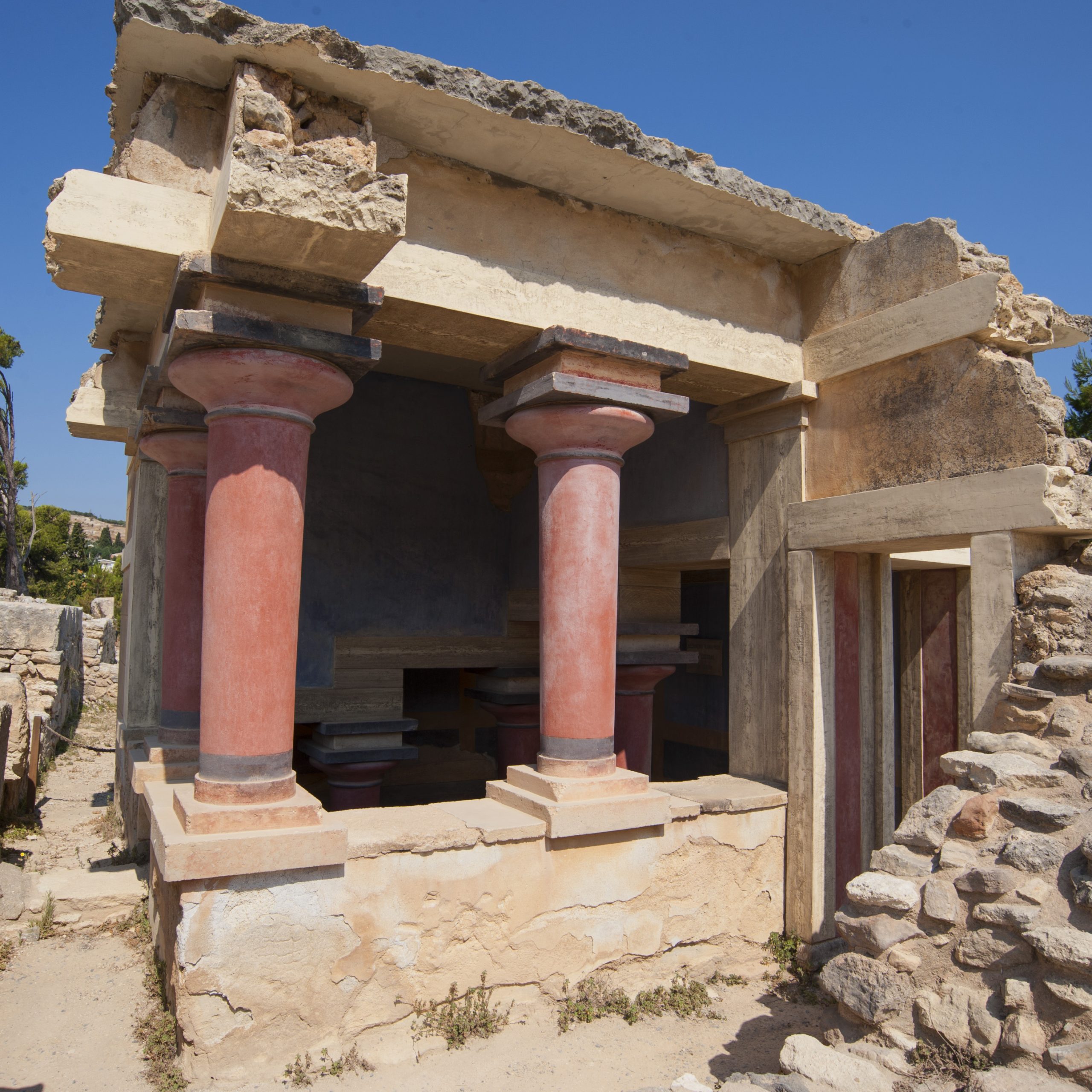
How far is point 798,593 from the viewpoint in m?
5.73

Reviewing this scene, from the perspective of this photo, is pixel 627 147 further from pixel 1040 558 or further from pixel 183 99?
pixel 1040 558

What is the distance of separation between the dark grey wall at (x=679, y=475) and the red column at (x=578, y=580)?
5.45 ft

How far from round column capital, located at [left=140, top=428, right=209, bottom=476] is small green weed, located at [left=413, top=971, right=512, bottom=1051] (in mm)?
3512

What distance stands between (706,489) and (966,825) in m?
3.51

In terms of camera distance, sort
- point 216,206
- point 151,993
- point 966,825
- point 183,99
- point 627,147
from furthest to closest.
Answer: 1. point 627,147
2. point 151,993
3. point 183,99
4. point 216,206
5. point 966,825

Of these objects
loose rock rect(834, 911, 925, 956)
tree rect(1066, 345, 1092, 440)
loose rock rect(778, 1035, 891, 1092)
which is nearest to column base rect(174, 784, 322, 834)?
loose rock rect(778, 1035, 891, 1092)

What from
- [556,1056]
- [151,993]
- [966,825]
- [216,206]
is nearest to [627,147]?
[216,206]

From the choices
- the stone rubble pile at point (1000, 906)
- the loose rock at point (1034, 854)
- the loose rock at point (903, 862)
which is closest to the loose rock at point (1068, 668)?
Result: the stone rubble pile at point (1000, 906)

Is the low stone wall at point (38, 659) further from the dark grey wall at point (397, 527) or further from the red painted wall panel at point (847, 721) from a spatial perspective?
the red painted wall panel at point (847, 721)

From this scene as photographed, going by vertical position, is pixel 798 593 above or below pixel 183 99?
below

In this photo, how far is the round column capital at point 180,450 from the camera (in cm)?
561

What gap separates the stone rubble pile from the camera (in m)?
2.79

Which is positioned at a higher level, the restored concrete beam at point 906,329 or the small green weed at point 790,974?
the restored concrete beam at point 906,329

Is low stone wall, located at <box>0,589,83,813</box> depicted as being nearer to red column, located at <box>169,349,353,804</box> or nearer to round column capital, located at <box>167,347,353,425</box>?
red column, located at <box>169,349,353,804</box>
